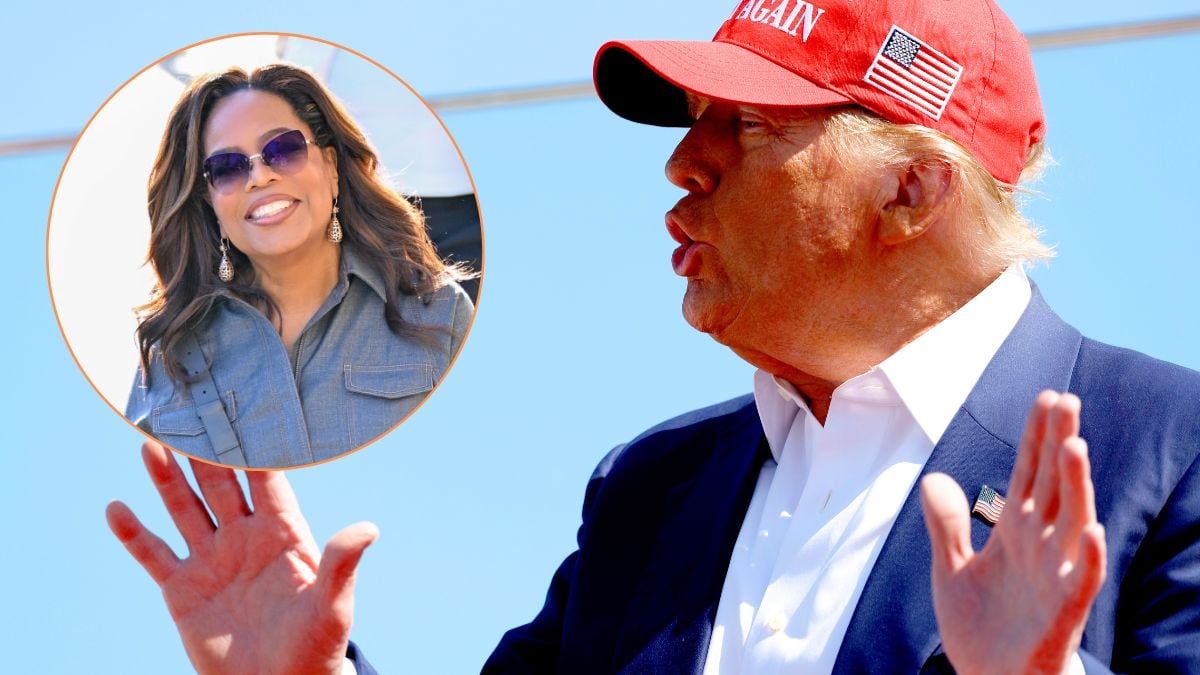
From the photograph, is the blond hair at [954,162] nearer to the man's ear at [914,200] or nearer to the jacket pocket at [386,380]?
the man's ear at [914,200]

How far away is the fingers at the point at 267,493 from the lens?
1.80 meters

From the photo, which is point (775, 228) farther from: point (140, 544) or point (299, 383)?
point (140, 544)

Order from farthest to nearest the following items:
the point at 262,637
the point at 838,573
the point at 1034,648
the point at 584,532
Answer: the point at 584,532, the point at 262,637, the point at 838,573, the point at 1034,648

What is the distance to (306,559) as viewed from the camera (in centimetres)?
178

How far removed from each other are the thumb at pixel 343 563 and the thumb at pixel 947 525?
2.19 feet

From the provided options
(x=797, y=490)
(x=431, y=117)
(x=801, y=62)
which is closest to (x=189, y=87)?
(x=431, y=117)

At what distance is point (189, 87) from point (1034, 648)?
1153mm

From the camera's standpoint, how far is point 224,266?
5.74 ft

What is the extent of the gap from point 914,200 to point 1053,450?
26.3 inches

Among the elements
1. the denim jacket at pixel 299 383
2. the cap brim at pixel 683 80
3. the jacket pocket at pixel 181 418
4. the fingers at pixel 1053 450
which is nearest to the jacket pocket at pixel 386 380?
the denim jacket at pixel 299 383

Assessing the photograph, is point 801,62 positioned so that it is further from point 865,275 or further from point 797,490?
point 797,490

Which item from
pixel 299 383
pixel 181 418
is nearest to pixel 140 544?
pixel 181 418

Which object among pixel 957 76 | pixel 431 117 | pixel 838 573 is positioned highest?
pixel 431 117

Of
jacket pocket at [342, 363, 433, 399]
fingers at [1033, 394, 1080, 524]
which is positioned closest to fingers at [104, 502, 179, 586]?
jacket pocket at [342, 363, 433, 399]
